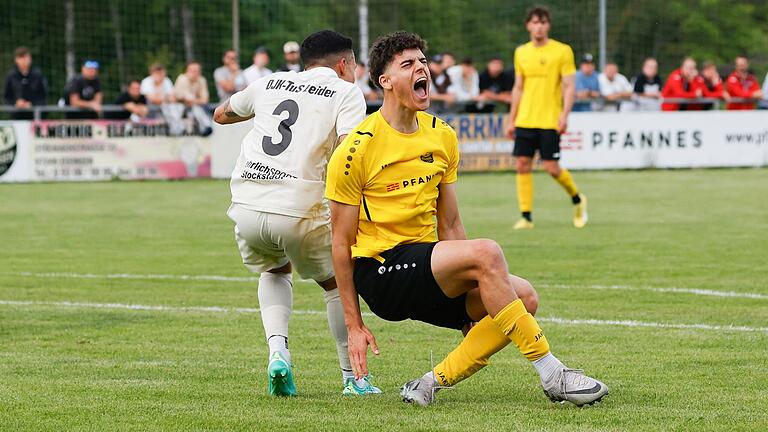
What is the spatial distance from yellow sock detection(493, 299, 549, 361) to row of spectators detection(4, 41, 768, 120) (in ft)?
60.9

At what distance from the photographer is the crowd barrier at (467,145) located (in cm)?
2394

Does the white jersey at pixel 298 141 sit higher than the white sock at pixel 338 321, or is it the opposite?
the white jersey at pixel 298 141

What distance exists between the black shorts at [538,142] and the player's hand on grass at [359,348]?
9599 millimetres

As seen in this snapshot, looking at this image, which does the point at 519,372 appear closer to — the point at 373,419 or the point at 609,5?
the point at 373,419

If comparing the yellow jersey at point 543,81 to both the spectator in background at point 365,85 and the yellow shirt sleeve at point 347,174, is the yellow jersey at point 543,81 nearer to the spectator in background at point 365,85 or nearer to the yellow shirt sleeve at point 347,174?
the yellow shirt sleeve at point 347,174

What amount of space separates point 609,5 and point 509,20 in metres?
3.41

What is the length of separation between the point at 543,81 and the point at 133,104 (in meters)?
11.2

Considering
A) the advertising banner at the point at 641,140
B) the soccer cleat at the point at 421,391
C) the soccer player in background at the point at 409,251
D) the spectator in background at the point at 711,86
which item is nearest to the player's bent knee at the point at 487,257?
the soccer player in background at the point at 409,251

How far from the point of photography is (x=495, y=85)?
2577 cm

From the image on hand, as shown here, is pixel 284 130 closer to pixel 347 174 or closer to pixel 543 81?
pixel 347 174

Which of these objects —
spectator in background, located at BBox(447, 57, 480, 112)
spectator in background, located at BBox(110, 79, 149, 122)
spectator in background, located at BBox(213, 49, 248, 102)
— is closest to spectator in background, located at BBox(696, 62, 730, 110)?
spectator in background, located at BBox(447, 57, 480, 112)

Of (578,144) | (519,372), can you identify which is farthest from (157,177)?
(519,372)

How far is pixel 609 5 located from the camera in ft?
127

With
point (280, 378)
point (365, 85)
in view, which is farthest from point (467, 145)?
point (280, 378)
